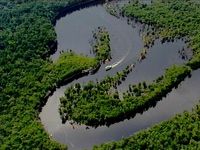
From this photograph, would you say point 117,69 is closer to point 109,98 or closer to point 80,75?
point 80,75

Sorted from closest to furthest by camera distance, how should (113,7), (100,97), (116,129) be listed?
1. (116,129)
2. (100,97)
3. (113,7)

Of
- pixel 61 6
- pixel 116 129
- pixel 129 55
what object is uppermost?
pixel 61 6

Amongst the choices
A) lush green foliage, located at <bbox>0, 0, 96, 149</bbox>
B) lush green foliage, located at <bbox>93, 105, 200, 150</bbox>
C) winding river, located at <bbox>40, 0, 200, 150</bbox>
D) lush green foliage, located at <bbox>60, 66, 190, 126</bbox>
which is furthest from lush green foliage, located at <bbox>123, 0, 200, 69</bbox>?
lush green foliage, located at <bbox>93, 105, 200, 150</bbox>

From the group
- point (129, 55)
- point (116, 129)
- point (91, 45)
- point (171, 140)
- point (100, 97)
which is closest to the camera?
point (171, 140)

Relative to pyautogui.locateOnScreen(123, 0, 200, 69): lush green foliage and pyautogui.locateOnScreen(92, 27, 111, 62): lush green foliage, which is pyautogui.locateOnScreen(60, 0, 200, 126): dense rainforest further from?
pyautogui.locateOnScreen(92, 27, 111, 62): lush green foliage

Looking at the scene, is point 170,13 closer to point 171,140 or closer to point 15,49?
point 15,49

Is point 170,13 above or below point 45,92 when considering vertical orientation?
above

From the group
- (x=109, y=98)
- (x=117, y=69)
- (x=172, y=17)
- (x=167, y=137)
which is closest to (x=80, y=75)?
(x=117, y=69)

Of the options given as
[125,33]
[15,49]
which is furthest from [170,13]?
[15,49]
